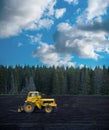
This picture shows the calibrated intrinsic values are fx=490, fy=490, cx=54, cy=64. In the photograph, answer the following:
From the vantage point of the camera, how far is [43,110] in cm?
980

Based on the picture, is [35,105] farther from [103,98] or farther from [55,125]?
[103,98]

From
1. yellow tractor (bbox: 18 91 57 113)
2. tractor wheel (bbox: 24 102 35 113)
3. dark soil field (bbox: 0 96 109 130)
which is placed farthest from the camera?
yellow tractor (bbox: 18 91 57 113)

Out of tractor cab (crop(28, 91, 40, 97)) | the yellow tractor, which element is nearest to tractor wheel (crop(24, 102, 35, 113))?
the yellow tractor

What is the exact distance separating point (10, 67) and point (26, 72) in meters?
0.33

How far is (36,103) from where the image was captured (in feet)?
32.8

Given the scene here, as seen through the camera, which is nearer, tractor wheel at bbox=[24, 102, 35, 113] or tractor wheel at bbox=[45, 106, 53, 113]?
tractor wheel at bbox=[24, 102, 35, 113]

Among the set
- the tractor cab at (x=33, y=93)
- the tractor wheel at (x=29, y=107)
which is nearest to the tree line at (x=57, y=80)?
the tractor cab at (x=33, y=93)

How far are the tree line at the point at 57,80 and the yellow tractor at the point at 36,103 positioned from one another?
0.46 feet

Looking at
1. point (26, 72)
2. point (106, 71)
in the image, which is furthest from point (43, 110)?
point (106, 71)

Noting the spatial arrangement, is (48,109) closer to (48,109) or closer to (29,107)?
(48,109)

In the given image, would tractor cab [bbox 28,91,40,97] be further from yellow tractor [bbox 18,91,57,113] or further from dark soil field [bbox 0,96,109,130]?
dark soil field [bbox 0,96,109,130]

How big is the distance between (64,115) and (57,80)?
692 millimetres

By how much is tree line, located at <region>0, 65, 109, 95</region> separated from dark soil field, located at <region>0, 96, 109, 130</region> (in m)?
0.15

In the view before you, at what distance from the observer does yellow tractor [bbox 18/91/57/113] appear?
9594mm
